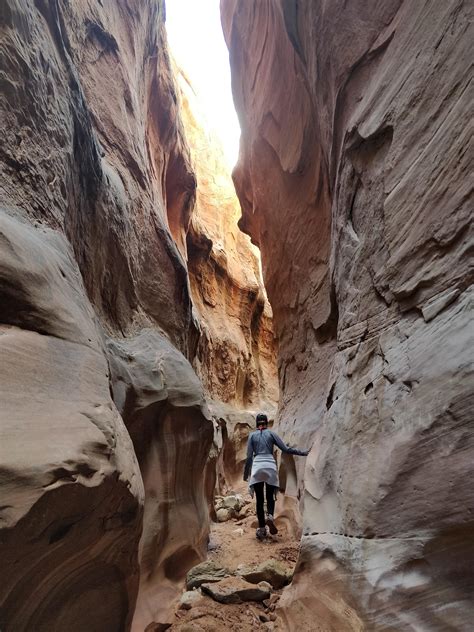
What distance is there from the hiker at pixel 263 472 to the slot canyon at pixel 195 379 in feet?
1.20

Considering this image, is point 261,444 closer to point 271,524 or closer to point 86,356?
point 271,524

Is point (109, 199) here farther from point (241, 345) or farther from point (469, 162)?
point (241, 345)

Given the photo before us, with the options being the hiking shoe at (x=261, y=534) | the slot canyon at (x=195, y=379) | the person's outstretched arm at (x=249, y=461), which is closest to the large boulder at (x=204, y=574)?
the slot canyon at (x=195, y=379)

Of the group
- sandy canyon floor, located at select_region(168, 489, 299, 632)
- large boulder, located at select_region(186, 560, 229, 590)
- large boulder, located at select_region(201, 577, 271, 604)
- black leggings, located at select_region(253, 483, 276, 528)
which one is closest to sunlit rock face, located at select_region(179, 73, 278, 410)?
sandy canyon floor, located at select_region(168, 489, 299, 632)

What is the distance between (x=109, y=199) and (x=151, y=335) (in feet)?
5.35

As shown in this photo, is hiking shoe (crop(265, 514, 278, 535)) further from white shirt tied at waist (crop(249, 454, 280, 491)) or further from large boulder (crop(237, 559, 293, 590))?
large boulder (crop(237, 559, 293, 590))

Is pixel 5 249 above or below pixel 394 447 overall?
above

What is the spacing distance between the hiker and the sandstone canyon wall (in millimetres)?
664

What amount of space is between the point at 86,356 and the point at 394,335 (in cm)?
217

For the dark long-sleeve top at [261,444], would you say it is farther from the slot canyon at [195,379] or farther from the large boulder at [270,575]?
the large boulder at [270,575]

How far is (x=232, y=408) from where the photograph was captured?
14.1 metres

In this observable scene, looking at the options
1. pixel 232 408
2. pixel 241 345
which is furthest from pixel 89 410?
pixel 241 345

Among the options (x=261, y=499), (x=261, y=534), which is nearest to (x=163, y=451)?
(x=261, y=499)

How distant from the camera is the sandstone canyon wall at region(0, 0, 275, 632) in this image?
1.90 meters
